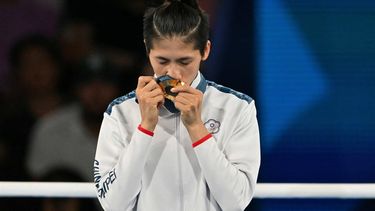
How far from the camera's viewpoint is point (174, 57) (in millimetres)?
1553

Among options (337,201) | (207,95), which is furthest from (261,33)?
(207,95)

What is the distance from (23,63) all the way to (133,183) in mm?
1586

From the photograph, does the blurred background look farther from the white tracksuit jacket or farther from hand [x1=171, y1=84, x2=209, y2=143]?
hand [x1=171, y1=84, x2=209, y2=143]

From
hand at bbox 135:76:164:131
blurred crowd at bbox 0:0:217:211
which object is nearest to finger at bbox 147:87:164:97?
hand at bbox 135:76:164:131

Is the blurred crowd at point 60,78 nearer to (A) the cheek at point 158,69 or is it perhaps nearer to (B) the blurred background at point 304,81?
(B) the blurred background at point 304,81

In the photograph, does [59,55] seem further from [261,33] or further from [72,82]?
[261,33]

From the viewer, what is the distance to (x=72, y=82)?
3.02 metres

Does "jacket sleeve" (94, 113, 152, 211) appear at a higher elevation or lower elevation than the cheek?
lower

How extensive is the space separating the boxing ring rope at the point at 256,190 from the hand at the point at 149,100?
69cm

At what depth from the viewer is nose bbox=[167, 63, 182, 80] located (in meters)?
1.54

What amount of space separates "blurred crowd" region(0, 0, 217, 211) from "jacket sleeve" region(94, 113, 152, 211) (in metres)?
1.30

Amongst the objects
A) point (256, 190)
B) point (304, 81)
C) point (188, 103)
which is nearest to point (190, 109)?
point (188, 103)

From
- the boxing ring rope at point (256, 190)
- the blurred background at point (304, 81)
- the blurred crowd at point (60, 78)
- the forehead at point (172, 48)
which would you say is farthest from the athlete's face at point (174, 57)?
the blurred crowd at point (60, 78)

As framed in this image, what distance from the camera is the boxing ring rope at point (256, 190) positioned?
2.17 m
